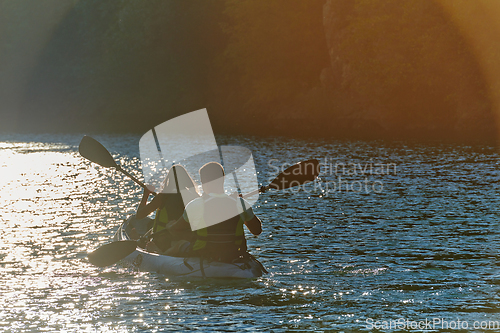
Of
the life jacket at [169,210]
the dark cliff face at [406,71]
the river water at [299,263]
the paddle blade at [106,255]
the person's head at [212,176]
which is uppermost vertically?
the dark cliff face at [406,71]

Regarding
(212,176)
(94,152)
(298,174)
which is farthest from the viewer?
(94,152)

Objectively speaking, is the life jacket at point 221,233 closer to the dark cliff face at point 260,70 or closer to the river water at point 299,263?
the river water at point 299,263

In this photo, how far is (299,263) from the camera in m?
11.7

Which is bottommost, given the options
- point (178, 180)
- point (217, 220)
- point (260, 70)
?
point (217, 220)

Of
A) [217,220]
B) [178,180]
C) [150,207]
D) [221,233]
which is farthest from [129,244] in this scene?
[217,220]

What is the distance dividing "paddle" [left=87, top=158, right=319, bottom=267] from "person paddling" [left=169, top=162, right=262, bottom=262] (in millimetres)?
1047

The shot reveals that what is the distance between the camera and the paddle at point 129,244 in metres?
10.9

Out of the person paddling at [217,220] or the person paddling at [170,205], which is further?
the person paddling at [170,205]

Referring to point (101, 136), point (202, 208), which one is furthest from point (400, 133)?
point (202, 208)

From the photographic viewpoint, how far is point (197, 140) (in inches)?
1827

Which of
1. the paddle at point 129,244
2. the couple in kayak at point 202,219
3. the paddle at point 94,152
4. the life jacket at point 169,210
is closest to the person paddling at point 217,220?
the couple in kayak at point 202,219

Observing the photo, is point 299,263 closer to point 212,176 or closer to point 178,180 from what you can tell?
point 178,180

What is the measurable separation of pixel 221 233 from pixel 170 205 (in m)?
1.43

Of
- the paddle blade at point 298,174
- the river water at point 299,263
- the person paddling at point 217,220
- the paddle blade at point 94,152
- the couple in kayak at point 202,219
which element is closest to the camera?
the river water at point 299,263
